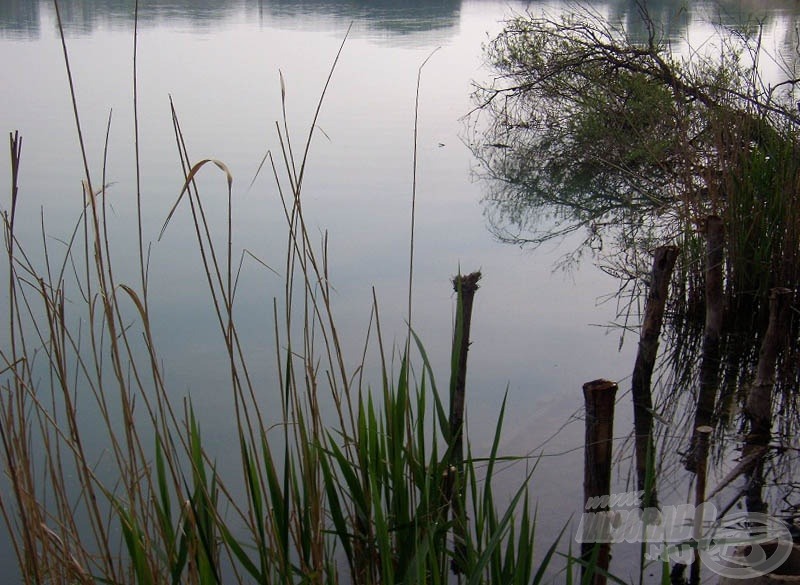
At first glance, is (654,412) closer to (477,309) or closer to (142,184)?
(477,309)

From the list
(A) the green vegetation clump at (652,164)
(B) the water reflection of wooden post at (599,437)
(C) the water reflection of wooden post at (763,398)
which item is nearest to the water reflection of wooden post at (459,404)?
(B) the water reflection of wooden post at (599,437)

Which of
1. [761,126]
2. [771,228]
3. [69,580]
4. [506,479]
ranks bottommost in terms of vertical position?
[506,479]

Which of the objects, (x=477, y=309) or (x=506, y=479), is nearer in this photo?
(x=506, y=479)

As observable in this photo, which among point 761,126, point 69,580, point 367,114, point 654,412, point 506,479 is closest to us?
point 69,580

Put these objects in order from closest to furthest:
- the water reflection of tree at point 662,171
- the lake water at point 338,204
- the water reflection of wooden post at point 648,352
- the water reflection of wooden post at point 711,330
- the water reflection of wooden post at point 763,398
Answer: the water reflection of wooden post at point 763,398 < the water reflection of wooden post at point 648,352 < the water reflection of wooden post at point 711,330 < the water reflection of tree at point 662,171 < the lake water at point 338,204

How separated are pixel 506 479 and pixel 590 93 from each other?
3.01 m

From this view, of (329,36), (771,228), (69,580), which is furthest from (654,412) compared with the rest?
(329,36)

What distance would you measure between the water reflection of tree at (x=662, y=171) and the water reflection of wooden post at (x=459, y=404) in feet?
2.00

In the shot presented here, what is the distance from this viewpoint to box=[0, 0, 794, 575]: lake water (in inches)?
95.8

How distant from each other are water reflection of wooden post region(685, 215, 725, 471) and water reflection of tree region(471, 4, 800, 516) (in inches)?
1.1

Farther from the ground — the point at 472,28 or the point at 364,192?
the point at 472,28

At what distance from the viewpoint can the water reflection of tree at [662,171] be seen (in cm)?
231

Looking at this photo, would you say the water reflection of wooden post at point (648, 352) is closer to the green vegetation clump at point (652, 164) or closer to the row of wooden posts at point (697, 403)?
the row of wooden posts at point (697, 403)

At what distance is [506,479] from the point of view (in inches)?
74.0
